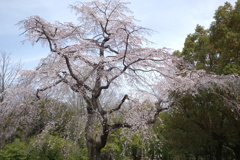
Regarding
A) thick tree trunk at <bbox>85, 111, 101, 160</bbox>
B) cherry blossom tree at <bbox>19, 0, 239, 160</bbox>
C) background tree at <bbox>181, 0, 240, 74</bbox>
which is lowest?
thick tree trunk at <bbox>85, 111, 101, 160</bbox>

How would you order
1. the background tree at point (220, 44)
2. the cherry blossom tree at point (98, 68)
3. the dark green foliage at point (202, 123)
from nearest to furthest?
the cherry blossom tree at point (98, 68)
the background tree at point (220, 44)
the dark green foliage at point (202, 123)

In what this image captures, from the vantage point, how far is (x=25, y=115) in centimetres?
603

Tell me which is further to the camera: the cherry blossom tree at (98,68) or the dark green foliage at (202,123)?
the dark green foliage at (202,123)

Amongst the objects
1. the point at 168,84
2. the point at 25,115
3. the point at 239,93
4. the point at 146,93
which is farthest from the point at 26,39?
the point at 239,93

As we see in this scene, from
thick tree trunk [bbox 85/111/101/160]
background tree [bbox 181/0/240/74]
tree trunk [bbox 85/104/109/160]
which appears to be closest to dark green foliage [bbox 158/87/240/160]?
background tree [bbox 181/0/240/74]

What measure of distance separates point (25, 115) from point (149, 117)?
3533mm

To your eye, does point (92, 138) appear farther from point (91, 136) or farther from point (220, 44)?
point (220, 44)

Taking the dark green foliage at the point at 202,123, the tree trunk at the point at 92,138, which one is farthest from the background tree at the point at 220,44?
the tree trunk at the point at 92,138

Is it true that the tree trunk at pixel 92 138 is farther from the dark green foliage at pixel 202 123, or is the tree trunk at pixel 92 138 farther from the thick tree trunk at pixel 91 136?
the dark green foliage at pixel 202 123

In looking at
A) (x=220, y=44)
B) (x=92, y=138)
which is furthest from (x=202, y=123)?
(x=92, y=138)

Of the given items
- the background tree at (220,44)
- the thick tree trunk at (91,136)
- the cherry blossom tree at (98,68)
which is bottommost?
the thick tree trunk at (91,136)

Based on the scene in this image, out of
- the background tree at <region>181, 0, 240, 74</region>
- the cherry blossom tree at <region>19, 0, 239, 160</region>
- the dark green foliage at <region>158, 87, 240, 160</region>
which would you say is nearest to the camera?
the cherry blossom tree at <region>19, 0, 239, 160</region>

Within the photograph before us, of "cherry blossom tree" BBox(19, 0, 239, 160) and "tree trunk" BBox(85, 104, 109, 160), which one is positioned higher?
"cherry blossom tree" BBox(19, 0, 239, 160)

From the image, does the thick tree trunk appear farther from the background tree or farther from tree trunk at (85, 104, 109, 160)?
the background tree
